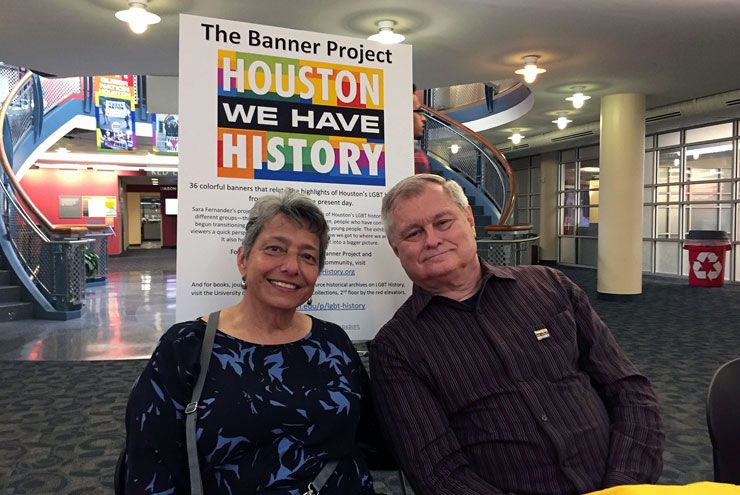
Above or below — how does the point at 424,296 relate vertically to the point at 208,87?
below

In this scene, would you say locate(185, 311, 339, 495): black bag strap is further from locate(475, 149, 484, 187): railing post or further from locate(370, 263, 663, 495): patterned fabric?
locate(475, 149, 484, 187): railing post

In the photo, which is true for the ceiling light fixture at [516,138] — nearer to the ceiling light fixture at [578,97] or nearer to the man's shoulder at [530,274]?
the ceiling light fixture at [578,97]

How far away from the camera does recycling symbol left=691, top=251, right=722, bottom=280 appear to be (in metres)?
10.6

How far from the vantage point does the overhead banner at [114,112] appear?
49.6ft

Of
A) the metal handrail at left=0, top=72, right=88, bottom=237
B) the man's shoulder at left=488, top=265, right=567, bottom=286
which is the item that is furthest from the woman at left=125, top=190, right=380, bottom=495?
the metal handrail at left=0, top=72, right=88, bottom=237

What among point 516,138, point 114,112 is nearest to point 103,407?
point 516,138

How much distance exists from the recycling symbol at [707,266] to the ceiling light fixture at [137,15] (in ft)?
33.7

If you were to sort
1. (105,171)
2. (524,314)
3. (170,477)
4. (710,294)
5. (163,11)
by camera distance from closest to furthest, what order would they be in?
(170,477), (524,314), (163,11), (710,294), (105,171)

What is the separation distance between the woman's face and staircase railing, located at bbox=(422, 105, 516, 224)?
8699 mm

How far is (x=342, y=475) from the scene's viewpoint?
1.50 metres

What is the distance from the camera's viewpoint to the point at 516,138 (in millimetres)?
13516

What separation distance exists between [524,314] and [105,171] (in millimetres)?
20772

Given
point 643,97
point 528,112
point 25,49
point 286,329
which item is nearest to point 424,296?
point 286,329

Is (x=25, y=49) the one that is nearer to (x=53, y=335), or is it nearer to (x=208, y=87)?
(x=53, y=335)
